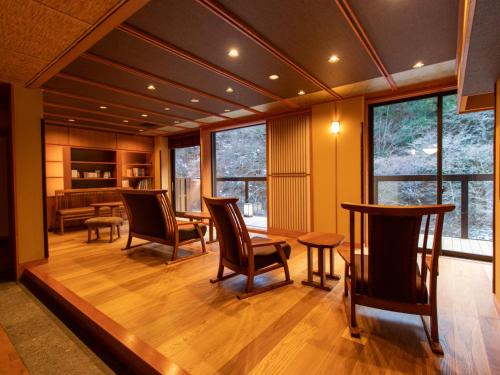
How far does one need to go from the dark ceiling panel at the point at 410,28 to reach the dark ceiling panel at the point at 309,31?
0.18 m

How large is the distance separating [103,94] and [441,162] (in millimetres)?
5174

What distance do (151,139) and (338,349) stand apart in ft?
24.5

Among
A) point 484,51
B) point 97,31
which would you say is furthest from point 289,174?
point 97,31

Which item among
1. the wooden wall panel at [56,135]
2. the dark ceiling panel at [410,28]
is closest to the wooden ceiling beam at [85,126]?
the wooden wall panel at [56,135]

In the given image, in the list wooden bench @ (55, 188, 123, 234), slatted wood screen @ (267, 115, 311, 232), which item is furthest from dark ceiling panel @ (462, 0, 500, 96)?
wooden bench @ (55, 188, 123, 234)

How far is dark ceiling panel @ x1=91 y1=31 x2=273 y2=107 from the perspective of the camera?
254cm

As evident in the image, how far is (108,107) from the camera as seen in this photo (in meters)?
4.80

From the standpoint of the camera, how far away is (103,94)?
406 centimetres

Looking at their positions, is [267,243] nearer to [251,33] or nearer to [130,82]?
[251,33]

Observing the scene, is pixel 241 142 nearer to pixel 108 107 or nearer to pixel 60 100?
pixel 108 107

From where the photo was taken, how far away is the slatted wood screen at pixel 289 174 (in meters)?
4.99

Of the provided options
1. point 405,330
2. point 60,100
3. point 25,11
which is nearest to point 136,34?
point 25,11

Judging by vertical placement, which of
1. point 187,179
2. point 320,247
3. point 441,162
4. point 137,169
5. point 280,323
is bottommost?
point 280,323

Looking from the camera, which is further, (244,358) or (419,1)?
(419,1)
